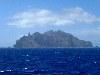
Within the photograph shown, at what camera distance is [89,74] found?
76750mm

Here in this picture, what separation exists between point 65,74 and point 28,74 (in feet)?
30.9

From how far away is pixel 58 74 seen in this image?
252 ft

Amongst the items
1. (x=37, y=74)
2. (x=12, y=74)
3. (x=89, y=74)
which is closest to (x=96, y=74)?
(x=89, y=74)

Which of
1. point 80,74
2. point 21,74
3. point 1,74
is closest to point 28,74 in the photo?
point 21,74

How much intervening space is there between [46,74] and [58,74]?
2.98 meters

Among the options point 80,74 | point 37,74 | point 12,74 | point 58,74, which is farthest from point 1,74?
point 80,74

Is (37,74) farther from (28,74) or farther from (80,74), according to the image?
(80,74)

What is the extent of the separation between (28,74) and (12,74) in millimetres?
4054

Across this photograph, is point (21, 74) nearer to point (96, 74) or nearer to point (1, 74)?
point (1, 74)

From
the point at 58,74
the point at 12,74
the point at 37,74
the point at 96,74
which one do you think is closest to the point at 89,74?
the point at 96,74

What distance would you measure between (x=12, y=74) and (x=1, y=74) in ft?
9.19

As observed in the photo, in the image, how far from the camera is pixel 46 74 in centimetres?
7706

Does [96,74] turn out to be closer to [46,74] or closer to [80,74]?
[80,74]

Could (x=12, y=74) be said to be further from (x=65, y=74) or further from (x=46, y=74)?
(x=65, y=74)
